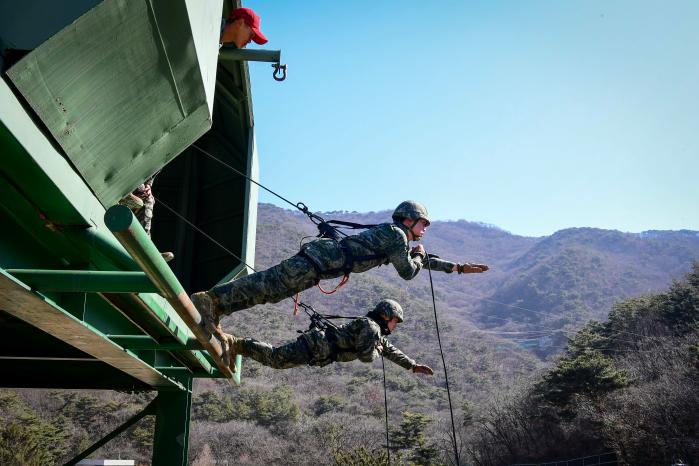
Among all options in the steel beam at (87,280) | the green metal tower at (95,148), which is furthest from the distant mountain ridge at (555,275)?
the steel beam at (87,280)

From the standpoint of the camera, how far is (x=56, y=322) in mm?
4723

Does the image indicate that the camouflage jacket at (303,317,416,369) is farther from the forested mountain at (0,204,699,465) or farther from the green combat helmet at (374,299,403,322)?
the forested mountain at (0,204,699,465)

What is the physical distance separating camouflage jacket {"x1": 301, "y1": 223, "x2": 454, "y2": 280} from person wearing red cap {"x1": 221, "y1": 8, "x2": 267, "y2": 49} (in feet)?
8.71

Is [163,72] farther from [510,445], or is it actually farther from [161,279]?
[510,445]

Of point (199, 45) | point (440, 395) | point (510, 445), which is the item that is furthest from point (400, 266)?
point (440, 395)

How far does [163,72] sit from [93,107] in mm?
462

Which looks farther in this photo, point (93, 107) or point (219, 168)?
point (219, 168)

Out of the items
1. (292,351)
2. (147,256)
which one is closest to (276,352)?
(292,351)

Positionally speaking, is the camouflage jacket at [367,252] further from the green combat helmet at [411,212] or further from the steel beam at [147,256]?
the steel beam at [147,256]

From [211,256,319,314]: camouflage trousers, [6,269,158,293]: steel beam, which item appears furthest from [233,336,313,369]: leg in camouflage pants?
[6,269,158,293]: steel beam

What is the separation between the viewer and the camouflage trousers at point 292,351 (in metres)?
5.82

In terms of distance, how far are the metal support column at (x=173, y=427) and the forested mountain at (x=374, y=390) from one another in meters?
20.3

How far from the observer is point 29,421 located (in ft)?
128

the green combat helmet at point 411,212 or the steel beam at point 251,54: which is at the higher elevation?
the steel beam at point 251,54
